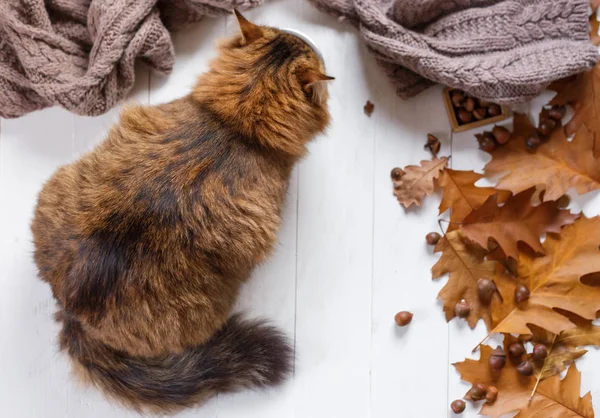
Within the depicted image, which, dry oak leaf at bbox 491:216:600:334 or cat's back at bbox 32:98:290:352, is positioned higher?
cat's back at bbox 32:98:290:352

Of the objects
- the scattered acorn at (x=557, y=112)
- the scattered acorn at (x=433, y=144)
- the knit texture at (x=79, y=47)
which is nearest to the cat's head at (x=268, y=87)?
the knit texture at (x=79, y=47)

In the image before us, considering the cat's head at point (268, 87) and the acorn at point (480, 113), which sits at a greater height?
the cat's head at point (268, 87)

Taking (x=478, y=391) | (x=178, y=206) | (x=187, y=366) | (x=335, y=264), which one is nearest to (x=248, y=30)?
(x=178, y=206)

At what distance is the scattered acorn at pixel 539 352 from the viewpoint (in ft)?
3.84

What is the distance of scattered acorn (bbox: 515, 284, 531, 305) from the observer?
1.17 m

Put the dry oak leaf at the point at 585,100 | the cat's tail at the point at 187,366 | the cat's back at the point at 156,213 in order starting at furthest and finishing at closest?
the dry oak leaf at the point at 585,100 < the cat's tail at the point at 187,366 < the cat's back at the point at 156,213

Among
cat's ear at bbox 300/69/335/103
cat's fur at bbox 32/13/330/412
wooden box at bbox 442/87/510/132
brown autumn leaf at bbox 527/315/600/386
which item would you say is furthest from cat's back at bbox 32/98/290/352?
brown autumn leaf at bbox 527/315/600/386

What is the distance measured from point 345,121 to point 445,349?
23.0 inches

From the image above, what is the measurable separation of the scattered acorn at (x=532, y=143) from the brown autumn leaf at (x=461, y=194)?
126 mm

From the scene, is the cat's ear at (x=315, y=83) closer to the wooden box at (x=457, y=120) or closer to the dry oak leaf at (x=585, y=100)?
the wooden box at (x=457, y=120)

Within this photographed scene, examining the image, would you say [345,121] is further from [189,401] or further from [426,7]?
[189,401]

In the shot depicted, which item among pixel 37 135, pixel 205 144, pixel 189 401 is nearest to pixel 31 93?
pixel 37 135

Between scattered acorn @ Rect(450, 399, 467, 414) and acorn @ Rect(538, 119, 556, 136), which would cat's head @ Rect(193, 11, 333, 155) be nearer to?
acorn @ Rect(538, 119, 556, 136)

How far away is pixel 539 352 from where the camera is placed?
1.17 m
